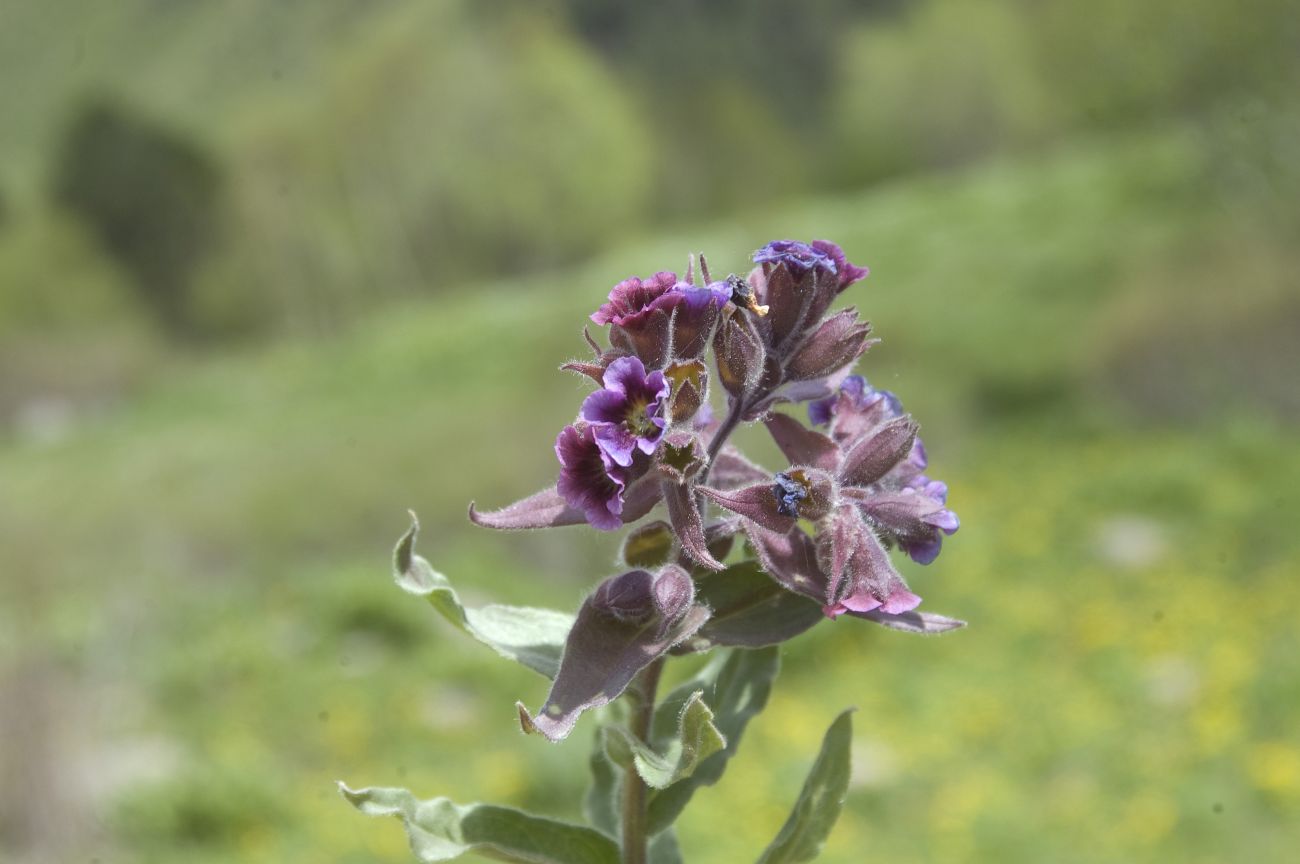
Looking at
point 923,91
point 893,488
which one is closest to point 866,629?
point 893,488

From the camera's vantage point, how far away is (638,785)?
1.68 metres

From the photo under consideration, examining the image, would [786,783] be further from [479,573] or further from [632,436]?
[632,436]

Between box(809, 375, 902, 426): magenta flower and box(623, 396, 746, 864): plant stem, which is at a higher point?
box(809, 375, 902, 426): magenta flower

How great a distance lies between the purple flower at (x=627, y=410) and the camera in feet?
4.52

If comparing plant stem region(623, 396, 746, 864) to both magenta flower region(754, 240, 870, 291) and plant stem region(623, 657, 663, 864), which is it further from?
magenta flower region(754, 240, 870, 291)

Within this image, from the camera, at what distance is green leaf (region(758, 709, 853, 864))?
1758mm

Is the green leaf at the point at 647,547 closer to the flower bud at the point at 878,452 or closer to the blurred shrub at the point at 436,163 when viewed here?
the flower bud at the point at 878,452

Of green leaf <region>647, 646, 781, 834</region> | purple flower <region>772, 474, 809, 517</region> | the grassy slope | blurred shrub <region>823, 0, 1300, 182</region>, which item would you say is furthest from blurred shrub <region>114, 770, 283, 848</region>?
blurred shrub <region>823, 0, 1300, 182</region>

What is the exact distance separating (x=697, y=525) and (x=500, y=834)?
1.94 feet

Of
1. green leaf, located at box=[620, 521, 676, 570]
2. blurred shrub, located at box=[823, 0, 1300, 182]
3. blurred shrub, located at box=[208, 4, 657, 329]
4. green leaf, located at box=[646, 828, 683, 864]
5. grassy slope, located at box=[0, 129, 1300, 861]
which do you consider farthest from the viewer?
blurred shrub, located at box=[208, 4, 657, 329]

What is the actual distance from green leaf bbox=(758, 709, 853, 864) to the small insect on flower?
1.96 feet

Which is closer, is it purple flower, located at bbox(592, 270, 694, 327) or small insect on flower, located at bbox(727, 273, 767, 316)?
purple flower, located at bbox(592, 270, 694, 327)

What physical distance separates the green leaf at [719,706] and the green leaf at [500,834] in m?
0.10

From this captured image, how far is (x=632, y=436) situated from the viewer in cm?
140
